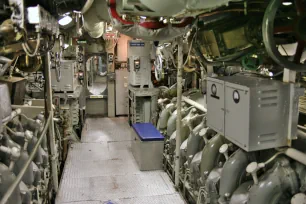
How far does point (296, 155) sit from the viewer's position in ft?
8.48

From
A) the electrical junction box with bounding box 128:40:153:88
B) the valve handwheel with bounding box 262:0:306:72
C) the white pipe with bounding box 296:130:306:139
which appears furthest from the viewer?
the electrical junction box with bounding box 128:40:153:88

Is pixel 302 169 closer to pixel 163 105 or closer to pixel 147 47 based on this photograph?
pixel 163 105

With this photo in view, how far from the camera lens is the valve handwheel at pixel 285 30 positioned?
2.16 m

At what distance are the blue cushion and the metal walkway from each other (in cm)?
59

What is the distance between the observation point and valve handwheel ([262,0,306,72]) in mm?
2158

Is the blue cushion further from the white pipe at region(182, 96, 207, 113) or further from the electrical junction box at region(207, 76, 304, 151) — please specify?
the electrical junction box at region(207, 76, 304, 151)

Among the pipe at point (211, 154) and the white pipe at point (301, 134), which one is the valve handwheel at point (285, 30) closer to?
the white pipe at point (301, 134)

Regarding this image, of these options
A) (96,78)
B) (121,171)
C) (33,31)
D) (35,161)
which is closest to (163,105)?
(121,171)

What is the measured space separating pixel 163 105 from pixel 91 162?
6.14ft

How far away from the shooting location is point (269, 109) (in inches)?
108

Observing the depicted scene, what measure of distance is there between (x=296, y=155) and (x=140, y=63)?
5.98 meters

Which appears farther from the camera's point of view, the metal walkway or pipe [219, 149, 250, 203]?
the metal walkway

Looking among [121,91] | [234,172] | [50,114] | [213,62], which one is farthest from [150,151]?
[121,91]

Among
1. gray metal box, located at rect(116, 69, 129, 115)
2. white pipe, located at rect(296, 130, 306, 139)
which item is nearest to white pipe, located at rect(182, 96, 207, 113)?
white pipe, located at rect(296, 130, 306, 139)
